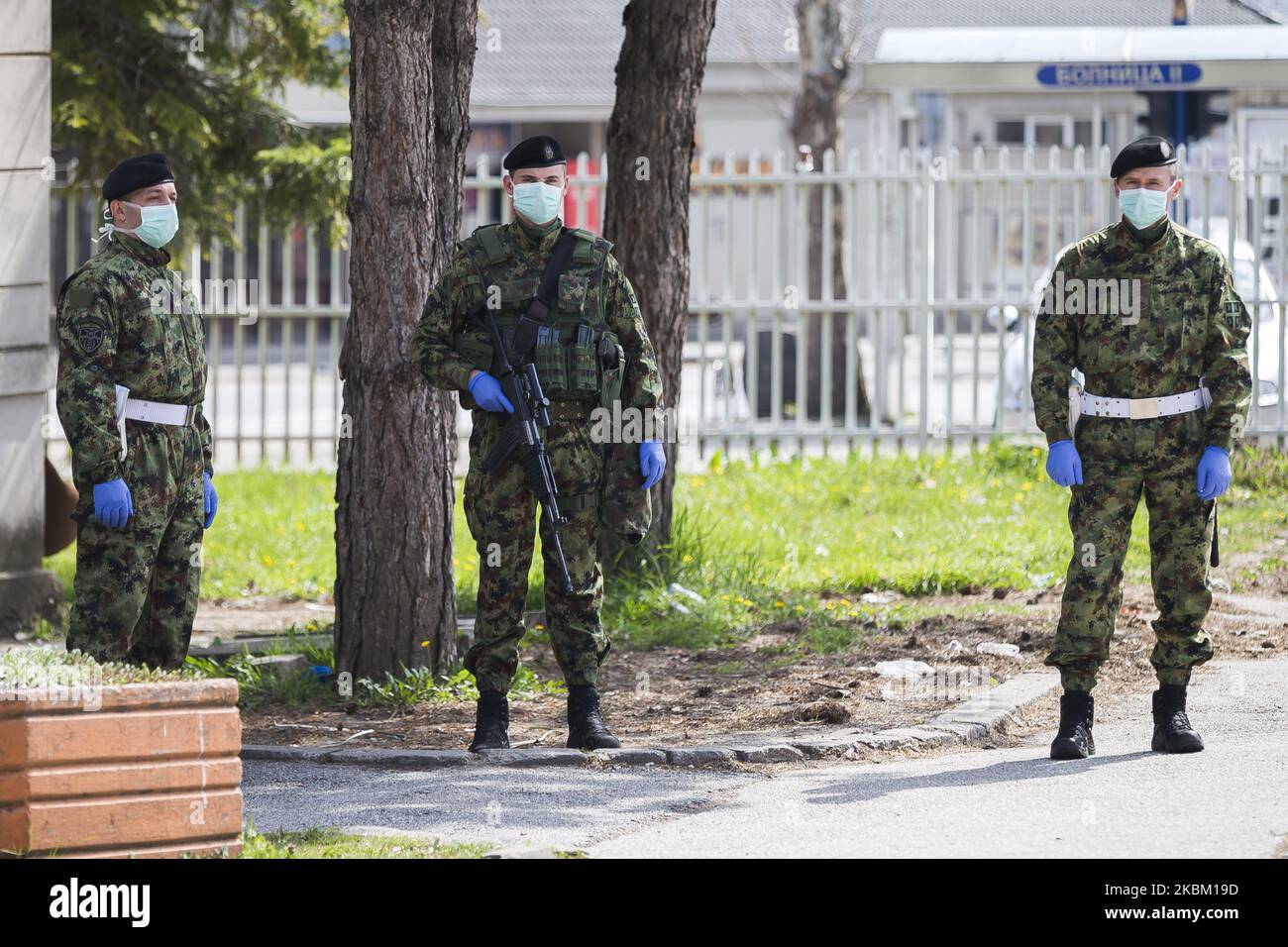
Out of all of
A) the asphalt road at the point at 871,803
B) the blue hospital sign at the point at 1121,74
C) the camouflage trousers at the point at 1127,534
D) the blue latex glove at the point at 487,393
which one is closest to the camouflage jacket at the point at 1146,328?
the camouflage trousers at the point at 1127,534

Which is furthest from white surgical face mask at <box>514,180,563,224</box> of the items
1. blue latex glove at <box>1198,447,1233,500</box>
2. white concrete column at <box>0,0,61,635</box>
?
white concrete column at <box>0,0,61,635</box>

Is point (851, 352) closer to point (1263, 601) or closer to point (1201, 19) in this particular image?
point (1263, 601)

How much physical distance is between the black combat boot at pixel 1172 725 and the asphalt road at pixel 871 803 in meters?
0.06

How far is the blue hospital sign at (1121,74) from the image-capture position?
52.0ft

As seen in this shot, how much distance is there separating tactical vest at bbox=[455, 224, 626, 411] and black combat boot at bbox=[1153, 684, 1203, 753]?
6.93 feet

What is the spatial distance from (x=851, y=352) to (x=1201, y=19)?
1761cm

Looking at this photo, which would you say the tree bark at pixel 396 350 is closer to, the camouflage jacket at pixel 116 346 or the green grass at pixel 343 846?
the camouflage jacket at pixel 116 346

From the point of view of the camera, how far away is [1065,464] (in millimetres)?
6117

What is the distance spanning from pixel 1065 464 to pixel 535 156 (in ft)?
6.74

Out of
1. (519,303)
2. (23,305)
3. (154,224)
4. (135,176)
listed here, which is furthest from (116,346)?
(23,305)

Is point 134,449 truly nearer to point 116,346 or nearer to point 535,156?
point 116,346

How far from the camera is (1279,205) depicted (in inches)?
492

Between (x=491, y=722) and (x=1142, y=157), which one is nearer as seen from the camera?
(x=1142, y=157)
